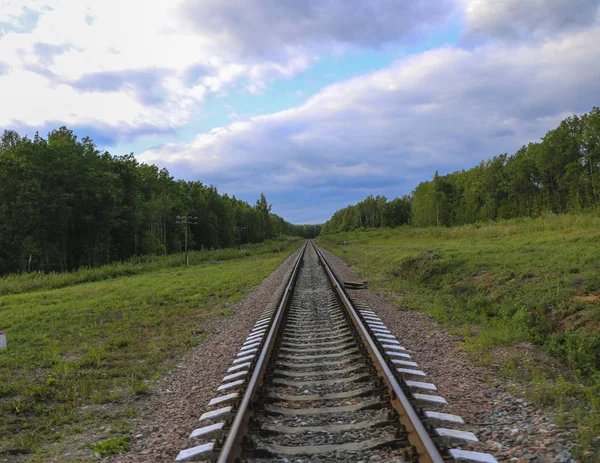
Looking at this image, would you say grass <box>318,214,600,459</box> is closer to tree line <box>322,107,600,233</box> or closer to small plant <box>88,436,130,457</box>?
small plant <box>88,436,130,457</box>

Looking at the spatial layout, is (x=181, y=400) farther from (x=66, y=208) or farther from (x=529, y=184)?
(x=529, y=184)

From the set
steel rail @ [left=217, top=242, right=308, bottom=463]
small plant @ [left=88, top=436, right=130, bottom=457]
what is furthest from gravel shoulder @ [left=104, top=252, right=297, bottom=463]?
steel rail @ [left=217, top=242, right=308, bottom=463]

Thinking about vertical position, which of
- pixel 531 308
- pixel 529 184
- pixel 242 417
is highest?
pixel 529 184

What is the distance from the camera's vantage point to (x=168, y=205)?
63.0 metres

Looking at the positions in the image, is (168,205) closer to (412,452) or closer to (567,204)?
(567,204)

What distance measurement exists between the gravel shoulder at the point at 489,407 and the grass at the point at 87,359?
11.2 feet

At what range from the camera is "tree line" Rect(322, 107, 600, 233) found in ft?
171

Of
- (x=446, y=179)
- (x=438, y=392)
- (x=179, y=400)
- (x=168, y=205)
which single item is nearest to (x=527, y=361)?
(x=438, y=392)

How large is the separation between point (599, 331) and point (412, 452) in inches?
171

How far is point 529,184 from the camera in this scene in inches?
2591

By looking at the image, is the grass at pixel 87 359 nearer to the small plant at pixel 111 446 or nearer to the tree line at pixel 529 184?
the small plant at pixel 111 446

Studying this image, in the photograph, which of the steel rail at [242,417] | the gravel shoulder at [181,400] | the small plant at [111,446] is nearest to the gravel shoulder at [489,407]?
the steel rail at [242,417]

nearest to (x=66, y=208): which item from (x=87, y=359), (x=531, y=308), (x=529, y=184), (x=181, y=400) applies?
(x=87, y=359)

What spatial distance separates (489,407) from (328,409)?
169 cm
